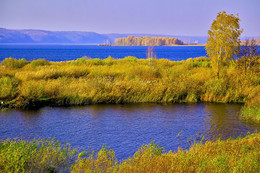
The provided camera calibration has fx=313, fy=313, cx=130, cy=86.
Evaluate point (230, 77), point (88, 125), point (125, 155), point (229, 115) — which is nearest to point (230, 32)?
point (230, 77)

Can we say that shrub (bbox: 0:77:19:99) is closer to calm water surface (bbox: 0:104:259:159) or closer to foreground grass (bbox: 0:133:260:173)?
calm water surface (bbox: 0:104:259:159)

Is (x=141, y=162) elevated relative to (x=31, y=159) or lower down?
elevated

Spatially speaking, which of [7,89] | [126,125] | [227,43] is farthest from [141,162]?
[227,43]

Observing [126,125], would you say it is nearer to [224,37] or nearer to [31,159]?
[31,159]

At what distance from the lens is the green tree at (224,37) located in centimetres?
2376

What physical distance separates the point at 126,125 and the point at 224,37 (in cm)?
1208

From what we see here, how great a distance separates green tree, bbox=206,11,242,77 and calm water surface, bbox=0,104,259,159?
493cm

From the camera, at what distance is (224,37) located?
23.9 m

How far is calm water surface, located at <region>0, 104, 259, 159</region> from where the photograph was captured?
44.7 ft

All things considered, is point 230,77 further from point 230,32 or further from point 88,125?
point 88,125

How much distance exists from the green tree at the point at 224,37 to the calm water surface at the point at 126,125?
493 cm

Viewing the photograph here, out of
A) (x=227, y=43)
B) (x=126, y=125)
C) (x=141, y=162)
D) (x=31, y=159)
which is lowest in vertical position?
(x=126, y=125)

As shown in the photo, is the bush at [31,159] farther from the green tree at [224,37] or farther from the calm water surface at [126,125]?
the green tree at [224,37]

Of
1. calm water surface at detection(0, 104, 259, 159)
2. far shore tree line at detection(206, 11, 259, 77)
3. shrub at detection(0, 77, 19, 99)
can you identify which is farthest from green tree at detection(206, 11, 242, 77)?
shrub at detection(0, 77, 19, 99)
